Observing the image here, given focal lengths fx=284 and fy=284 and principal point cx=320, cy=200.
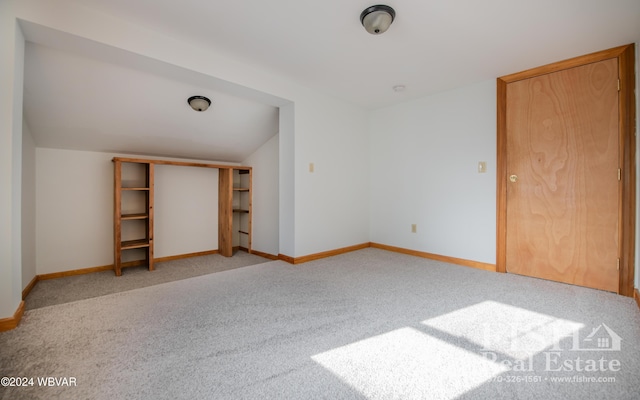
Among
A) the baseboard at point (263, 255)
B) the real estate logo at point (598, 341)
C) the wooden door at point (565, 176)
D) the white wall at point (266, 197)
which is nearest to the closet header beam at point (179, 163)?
the white wall at point (266, 197)

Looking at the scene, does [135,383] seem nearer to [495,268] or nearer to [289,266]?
[289,266]

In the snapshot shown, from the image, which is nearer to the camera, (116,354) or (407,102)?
(116,354)

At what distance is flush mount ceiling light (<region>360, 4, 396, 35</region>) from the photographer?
6.31 ft

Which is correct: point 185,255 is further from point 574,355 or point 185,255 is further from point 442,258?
point 574,355

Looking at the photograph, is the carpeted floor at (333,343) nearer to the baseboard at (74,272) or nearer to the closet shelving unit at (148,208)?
the closet shelving unit at (148,208)

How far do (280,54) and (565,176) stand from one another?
9.52 feet

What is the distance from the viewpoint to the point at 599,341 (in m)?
1.61

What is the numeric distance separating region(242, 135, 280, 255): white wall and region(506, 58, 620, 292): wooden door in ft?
8.93

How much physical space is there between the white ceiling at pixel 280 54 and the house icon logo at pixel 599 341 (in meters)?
2.10

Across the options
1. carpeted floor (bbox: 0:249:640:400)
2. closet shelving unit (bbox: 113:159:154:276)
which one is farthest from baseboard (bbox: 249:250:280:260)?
closet shelving unit (bbox: 113:159:154:276)

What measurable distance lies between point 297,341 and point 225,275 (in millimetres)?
1568

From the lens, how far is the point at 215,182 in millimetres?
4176

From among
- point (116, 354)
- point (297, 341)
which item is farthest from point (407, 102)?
point (116, 354)

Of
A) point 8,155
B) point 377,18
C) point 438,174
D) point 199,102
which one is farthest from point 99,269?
point 438,174
